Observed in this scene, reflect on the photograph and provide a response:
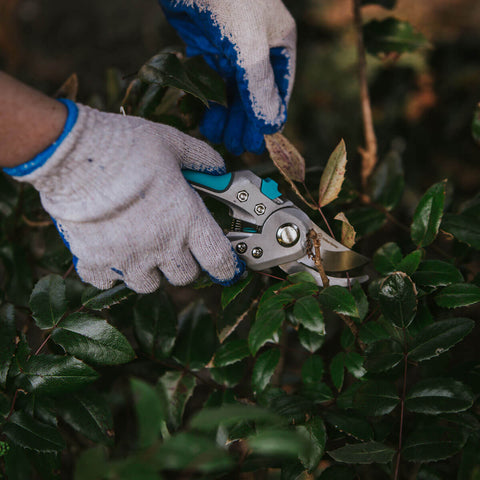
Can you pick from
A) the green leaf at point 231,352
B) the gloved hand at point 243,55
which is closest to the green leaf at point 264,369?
the green leaf at point 231,352

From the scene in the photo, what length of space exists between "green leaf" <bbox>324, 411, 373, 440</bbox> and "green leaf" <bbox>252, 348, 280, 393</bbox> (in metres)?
0.15

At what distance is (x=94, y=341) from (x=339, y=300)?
1.71ft

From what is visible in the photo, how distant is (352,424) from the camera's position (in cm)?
90

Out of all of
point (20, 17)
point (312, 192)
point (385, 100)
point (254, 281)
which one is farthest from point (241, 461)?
point (20, 17)

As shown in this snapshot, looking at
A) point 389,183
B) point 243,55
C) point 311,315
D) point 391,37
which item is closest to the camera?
point 311,315

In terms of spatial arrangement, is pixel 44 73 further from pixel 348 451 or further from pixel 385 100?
pixel 348 451

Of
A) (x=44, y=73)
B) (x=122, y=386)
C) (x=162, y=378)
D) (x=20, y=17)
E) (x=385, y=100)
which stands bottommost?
(x=122, y=386)

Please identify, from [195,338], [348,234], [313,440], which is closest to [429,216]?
[348,234]

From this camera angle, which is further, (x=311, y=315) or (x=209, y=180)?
(x=209, y=180)

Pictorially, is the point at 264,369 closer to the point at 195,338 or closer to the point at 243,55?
the point at 195,338

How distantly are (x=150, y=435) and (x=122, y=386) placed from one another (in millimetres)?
857

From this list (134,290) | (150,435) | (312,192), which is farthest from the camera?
(312,192)

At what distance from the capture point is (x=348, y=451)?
0.82 m

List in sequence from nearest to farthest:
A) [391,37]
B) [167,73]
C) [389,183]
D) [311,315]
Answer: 1. [311,315]
2. [167,73]
3. [389,183]
4. [391,37]
